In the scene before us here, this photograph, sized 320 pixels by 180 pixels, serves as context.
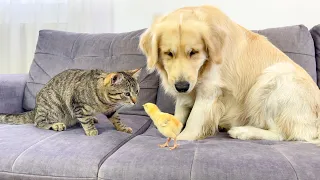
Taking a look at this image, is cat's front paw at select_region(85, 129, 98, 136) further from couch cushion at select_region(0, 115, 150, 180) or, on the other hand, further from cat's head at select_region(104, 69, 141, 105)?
Answer: cat's head at select_region(104, 69, 141, 105)

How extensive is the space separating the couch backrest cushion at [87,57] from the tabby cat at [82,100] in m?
0.37

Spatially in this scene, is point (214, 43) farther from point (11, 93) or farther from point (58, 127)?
point (11, 93)

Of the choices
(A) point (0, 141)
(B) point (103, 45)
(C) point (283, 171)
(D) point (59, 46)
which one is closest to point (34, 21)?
(D) point (59, 46)

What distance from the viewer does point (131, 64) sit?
218 cm

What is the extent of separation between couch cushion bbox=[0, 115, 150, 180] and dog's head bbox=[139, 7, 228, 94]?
16.6 inches

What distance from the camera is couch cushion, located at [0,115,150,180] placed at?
4.17ft

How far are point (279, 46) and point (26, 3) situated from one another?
7.33 feet

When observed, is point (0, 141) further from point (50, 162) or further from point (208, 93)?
point (208, 93)

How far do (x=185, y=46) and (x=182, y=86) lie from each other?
19 cm

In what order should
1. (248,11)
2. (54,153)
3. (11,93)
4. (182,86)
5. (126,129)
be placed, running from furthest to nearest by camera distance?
(248,11) < (11,93) < (126,129) < (182,86) < (54,153)

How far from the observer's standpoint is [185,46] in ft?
4.91

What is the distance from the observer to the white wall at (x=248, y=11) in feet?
7.90

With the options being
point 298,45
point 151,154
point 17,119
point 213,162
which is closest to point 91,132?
point 151,154

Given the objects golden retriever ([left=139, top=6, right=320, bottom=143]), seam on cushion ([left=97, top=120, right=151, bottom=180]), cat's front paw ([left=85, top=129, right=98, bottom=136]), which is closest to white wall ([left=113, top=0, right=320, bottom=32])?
golden retriever ([left=139, top=6, right=320, bottom=143])
